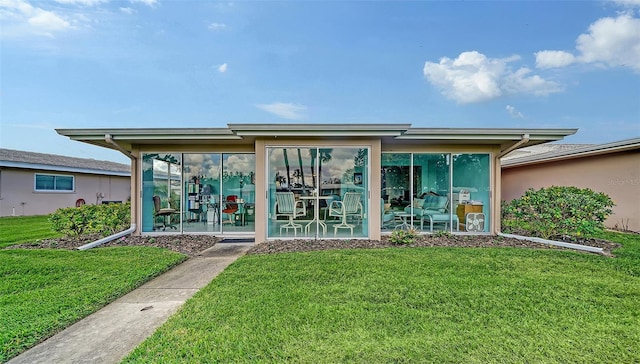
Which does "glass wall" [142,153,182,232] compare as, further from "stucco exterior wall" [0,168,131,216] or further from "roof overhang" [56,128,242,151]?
"stucco exterior wall" [0,168,131,216]

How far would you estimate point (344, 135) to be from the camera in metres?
6.69

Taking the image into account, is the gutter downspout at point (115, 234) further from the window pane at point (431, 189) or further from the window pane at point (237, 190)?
the window pane at point (431, 189)

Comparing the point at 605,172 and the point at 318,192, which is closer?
the point at 318,192

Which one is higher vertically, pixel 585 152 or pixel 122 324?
pixel 585 152

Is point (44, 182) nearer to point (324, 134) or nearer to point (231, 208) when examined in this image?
point (231, 208)

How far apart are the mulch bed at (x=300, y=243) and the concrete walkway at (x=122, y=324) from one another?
1649 millimetres

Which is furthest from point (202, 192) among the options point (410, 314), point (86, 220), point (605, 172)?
point (605, 172)

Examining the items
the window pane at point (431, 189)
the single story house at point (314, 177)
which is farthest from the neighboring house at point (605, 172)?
the window pane at point (431, 189)

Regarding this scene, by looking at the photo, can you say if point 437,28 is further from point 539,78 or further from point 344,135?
point 344,135

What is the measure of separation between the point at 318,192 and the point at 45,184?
15.3 m

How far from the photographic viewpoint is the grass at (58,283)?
2.94 m

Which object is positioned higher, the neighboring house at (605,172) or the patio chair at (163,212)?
the neighboring house at (605,172)

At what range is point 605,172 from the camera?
928 cm

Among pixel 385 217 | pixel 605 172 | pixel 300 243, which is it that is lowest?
pixel 300 243
